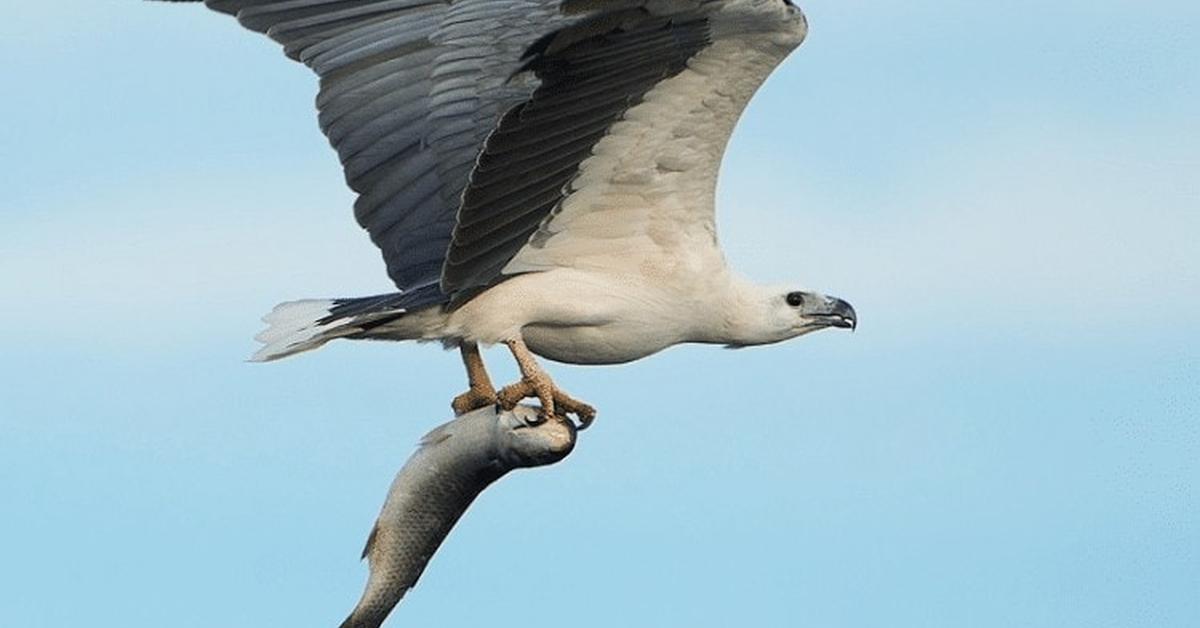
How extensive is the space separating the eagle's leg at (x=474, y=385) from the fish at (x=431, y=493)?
838 mm

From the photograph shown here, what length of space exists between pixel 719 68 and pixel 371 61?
219cm

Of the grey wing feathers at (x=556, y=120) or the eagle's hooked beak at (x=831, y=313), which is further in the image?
the eagle's hooked beak at (x=831, y=313)

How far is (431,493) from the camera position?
831 cm

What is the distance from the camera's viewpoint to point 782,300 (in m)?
10.0

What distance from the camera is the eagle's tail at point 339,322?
912cm

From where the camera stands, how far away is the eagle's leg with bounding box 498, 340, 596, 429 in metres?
8.89

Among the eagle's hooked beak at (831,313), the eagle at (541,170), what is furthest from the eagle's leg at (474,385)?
the eagle's hooked beak at (831,313)

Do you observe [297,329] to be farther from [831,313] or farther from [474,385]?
[831,313]

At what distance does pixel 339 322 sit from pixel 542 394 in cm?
77

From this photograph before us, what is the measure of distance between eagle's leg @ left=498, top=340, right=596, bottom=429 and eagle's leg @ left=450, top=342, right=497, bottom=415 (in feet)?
0.96

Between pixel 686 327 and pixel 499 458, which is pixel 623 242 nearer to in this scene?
pixel 686 327

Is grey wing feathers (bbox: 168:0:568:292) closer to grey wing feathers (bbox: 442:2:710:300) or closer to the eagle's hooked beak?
grey wing feathers (bbox: 442:2:710:300)

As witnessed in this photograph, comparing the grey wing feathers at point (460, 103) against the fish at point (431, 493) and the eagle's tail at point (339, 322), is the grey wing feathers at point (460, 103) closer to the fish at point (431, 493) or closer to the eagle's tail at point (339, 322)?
the eagle's tail at point (339, 322)

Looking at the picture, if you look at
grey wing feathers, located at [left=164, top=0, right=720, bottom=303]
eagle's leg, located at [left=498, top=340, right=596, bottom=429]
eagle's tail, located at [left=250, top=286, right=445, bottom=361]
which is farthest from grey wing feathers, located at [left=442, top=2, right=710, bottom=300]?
eagle's leg, located at [left=498, top=340, right=596, bottom=429]
